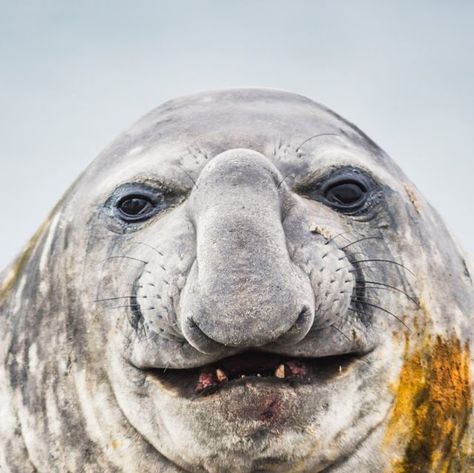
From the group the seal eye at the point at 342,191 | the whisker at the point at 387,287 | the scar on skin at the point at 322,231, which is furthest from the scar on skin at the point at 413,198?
the scar on skin at the point at 322,231

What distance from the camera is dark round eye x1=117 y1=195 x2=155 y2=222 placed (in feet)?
17.4

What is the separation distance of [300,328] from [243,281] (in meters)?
0.31

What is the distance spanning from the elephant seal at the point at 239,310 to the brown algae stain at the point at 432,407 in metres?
0.01

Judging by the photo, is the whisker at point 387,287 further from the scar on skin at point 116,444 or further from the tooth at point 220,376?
the scar on skin at point 116,444

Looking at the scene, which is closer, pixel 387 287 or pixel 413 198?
pixel 387 287

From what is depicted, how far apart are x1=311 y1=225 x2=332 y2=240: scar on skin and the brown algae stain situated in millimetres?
821

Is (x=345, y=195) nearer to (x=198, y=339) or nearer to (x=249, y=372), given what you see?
(x=249, y=372)

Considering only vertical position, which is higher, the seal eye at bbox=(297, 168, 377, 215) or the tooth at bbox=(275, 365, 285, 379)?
the seal eye at bbox=(297, 168, 377, 215)

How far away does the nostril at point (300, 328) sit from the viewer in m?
4.27

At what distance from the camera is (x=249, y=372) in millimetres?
4488

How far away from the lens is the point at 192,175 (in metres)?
5.31

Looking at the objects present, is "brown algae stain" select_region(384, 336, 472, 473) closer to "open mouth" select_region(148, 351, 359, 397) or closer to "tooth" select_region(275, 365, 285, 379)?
"open mouth" select_region(148, 351, 359, 397)

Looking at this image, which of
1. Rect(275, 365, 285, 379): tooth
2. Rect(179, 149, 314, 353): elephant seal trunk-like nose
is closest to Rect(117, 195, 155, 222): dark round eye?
Rect(179, 149, 314, 353): elephant seal trunk-like nose

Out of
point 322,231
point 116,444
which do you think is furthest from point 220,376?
point 116,444
